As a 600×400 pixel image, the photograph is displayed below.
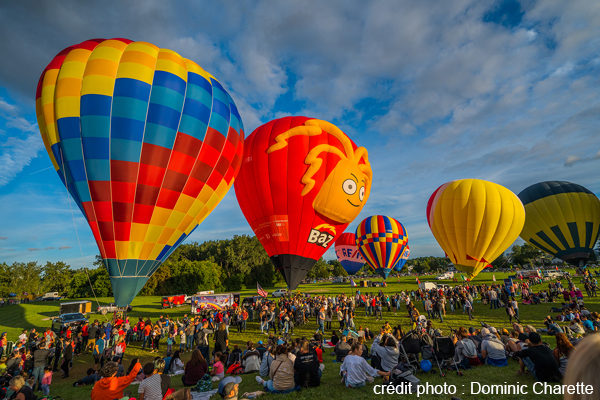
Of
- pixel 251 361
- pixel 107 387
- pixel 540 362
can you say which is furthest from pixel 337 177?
pixel 107 387

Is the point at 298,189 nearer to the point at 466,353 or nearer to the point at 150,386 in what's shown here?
the point at 466,353

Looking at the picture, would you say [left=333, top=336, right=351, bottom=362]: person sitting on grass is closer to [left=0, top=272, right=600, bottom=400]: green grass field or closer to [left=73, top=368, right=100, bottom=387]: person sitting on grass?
[left=0, top=272, right=600, bottom=400]: green grass field

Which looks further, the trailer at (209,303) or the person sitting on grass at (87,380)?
the trailer at (209,303)

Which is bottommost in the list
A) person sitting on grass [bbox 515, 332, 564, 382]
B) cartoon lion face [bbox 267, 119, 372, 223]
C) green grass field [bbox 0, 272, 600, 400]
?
green grass field [bbox 0, 272, 600, 400]

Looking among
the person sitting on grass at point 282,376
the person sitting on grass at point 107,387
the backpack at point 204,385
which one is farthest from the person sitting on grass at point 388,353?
the person sitting on grass at point 107,387

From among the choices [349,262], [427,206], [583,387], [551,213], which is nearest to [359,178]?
[427,206]

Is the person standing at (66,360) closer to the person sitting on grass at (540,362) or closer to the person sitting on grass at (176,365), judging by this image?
the person sitting on grass at (176,365)

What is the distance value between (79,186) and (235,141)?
6.34 metres

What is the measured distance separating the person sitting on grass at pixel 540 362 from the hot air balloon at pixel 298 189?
34.0ft

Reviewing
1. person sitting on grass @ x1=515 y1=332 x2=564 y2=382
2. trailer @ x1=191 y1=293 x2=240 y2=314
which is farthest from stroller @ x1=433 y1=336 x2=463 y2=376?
trailer @ x1=191 y1=293 x2=240 y2=314

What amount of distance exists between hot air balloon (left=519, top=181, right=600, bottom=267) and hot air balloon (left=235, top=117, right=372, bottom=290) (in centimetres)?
1999

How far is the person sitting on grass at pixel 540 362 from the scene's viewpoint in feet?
17.7

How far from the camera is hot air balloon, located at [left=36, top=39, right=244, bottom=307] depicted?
10.1m

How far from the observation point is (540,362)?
5480mm
